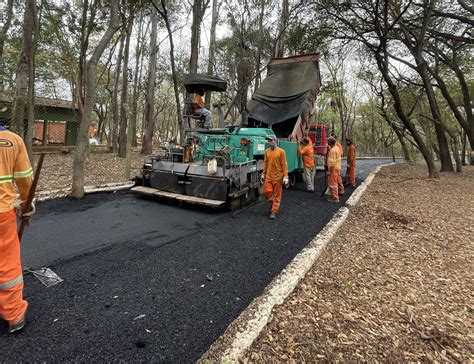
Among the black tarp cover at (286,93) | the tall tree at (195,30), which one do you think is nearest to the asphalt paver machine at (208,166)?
the black tarp cover at (286,93)

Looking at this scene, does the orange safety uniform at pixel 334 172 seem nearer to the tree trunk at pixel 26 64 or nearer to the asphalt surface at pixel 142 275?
the asphalt surface at pixel 142 275

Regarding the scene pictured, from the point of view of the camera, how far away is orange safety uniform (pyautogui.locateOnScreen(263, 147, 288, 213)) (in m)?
5.68

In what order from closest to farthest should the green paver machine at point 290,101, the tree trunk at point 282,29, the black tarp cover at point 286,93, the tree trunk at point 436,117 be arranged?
the green paver machine at point 290,101 → the black tarp cover at point 286,93 → the tree trunk at point 436,117 → the tree trunk at point 282,29

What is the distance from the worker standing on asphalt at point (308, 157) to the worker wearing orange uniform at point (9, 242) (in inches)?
294

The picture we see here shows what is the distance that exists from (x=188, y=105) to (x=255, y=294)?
213 inches

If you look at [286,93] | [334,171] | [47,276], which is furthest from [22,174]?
[286,93]

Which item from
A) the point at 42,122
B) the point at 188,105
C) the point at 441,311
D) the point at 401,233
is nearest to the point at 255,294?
the point at 441,311

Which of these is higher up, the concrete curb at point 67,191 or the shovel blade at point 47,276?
the concrete curb at point 67,191

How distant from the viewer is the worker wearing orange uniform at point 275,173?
18.7 ft

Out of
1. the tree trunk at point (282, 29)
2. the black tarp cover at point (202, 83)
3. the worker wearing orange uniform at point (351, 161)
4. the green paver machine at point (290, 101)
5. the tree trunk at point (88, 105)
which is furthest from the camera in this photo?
the tree trunk at point (282, 29)

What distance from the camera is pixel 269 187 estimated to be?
19.5ft

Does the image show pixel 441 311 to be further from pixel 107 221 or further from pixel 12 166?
pixel 107 221

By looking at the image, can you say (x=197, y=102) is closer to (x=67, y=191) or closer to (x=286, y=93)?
(x=67, y=191)

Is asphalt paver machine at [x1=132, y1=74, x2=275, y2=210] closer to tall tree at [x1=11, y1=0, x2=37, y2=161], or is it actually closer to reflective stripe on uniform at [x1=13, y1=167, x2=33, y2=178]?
tall tree at [x1=11, y1=0, x2=37, y2=161]
